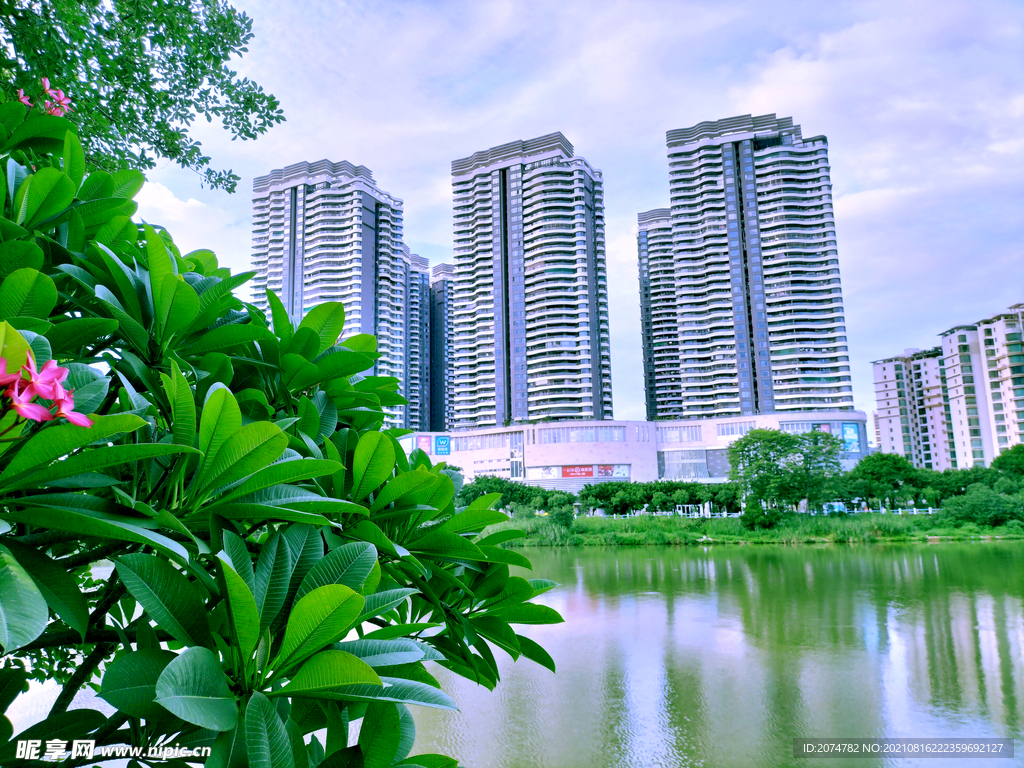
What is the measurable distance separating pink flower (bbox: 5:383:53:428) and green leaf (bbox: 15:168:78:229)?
0.38 m

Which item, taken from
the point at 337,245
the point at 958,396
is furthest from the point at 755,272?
the point at 337,245

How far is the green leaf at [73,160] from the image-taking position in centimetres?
71

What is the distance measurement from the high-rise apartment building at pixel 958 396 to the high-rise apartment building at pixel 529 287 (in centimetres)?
1913

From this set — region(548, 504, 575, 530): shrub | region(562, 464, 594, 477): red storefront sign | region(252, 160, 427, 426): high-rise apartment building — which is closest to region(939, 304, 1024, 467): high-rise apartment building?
region(562, 464, 594, 477): red storefront sign

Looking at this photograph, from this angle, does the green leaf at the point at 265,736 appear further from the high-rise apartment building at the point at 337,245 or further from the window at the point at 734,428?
the high-rise apartment building at the point at 337,245

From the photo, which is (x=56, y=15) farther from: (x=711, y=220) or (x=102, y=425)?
(x=711, y=220)

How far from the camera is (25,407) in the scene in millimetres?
358

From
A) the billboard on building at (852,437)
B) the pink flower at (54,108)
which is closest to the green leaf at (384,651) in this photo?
the pink flower at (54,108)

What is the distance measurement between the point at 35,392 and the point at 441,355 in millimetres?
42959

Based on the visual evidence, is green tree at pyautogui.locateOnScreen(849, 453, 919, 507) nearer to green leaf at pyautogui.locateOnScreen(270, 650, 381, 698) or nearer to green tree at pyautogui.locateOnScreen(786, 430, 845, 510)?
green tree at pyautogui.locateOnScreen(786, 430, 845, 510)

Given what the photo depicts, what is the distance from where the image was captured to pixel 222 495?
501mm

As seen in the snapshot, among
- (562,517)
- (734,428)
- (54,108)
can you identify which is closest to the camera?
(54,108)

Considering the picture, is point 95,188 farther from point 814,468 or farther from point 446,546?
A: point 814,468

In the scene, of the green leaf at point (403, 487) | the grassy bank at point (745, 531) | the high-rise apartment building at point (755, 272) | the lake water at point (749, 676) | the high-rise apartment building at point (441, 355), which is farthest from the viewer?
the high-rise apartment building at point (441, 355)
